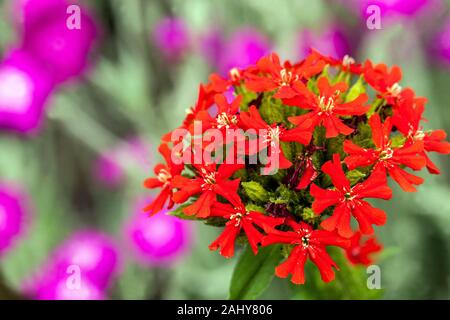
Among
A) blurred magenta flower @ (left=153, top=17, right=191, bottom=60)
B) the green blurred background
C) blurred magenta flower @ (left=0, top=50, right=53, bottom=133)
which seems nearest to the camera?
blurred magenta flower @ (left=0, top=50, right=53, bottom=133)

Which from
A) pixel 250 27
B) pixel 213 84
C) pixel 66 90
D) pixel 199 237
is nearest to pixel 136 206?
pixel 199 237

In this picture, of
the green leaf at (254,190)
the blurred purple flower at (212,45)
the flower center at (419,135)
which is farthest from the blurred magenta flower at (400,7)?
the green leaf at (254,190)

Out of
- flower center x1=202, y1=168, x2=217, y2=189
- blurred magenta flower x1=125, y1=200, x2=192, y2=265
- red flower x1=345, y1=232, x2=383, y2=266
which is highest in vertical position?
flower center x1=202, y1=168, x2=217, y2=189

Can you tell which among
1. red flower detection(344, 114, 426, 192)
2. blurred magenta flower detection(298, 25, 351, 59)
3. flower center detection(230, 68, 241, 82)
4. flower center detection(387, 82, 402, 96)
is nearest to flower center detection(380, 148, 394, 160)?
red flower detection(344, 114, 426, 192)

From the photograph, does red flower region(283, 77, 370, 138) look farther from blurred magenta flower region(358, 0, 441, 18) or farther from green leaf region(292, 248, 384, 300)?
blurred magenta flower region(358, 0, 441, 18)

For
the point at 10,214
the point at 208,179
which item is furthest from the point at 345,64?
the point at 10,214

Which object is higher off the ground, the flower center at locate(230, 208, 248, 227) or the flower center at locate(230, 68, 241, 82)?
the flower center at locate(230, 68, 241, 82)
